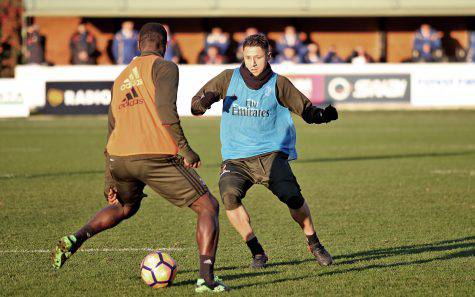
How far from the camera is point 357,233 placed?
945 centimetres

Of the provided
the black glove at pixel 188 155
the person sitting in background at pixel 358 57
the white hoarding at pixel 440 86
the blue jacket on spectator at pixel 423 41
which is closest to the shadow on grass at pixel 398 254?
the black glove at pixel 188 155

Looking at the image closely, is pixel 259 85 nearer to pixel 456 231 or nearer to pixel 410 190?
pixel 456 231

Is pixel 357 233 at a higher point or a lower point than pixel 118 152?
lower

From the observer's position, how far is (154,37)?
6.91 meters

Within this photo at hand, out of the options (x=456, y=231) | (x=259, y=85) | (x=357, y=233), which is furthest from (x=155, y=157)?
(x=456, y=231)

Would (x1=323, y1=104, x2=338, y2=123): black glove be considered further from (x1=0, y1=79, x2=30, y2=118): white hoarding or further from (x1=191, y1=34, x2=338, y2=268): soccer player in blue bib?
(x1=0, y1=79, x2=30, y2=118): white hoarding

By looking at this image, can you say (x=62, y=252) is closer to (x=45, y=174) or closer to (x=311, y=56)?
(x=45, y=174)

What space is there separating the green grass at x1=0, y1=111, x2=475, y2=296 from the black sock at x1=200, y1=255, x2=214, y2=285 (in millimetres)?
224

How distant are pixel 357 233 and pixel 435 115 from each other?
59.2 ft

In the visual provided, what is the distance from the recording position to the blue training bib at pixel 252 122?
25.8 feet

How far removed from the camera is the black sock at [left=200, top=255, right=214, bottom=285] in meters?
6.79

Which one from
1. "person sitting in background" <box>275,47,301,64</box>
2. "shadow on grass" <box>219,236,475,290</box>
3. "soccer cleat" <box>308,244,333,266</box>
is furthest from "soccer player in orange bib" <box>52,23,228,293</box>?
"person sitting in background" <box>275,47,301,64</box>

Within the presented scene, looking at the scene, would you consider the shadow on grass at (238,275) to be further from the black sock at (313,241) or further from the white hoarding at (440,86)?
→ the white hoarding at (440,86)

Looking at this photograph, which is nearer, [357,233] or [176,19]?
[357,233]
